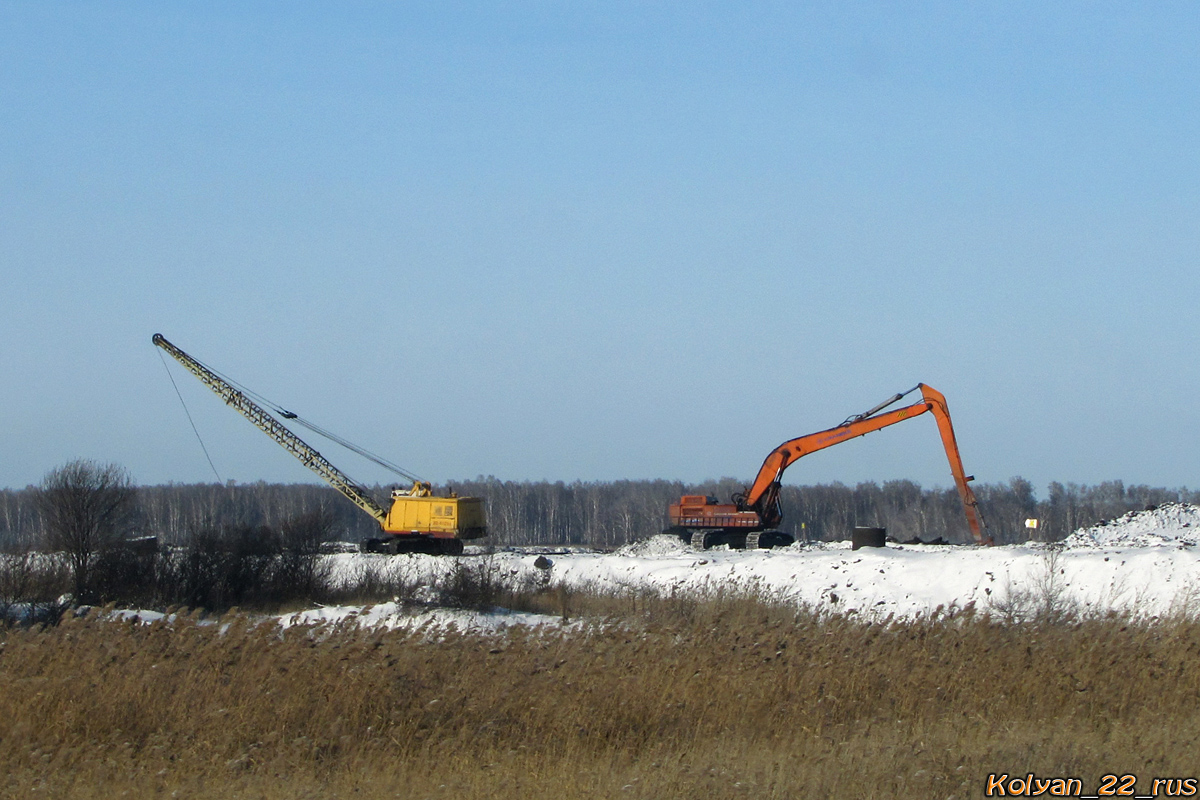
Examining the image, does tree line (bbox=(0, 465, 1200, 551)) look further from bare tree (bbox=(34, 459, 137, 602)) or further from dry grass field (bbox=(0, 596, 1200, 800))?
dry grass field (bbox=(0, 596, 1200, 800))

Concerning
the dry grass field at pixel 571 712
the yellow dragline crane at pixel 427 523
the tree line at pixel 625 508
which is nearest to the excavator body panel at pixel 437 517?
the yellow dragline crane at pixel 427 523

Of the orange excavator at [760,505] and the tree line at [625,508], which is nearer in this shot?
the orange excavator at [760,505]

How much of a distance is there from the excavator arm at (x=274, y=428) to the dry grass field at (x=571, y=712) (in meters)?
42.7

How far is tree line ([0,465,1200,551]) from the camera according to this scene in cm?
10494

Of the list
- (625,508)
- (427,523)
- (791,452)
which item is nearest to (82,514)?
(427,523)

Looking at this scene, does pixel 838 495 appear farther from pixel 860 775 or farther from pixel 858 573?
pixel 860 775

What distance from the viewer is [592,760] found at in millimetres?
9750

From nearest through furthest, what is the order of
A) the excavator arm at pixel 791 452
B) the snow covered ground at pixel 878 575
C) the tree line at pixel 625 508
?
the snow covered ground at pixel 878 575 < the excavator arm at pixel 791 452 < the tree line at pixel 625 508

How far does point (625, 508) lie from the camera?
10975cm

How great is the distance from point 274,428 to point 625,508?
56.9 m

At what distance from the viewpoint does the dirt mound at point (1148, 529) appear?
38781 mm

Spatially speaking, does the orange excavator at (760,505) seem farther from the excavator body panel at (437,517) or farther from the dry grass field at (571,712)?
the dry grass field at (571,712)

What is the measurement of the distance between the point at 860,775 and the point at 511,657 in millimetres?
4640

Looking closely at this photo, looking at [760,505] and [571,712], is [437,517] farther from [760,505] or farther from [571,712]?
[571,712]
